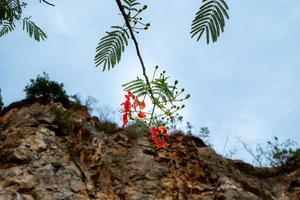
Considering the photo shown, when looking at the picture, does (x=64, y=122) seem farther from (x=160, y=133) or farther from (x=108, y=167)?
(x=160, y=133)

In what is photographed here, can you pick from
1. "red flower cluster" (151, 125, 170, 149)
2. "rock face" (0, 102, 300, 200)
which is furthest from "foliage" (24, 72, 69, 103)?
"red flower cluster" (151, 125, 170, 149)

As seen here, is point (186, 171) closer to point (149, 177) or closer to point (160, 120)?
point (149, 177)

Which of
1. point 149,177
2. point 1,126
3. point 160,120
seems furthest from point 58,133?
point 160,120

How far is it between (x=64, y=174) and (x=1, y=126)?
184 cm

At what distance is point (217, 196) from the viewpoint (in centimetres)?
685

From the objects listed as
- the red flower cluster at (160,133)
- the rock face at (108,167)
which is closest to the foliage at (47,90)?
the rock face at (108,167)

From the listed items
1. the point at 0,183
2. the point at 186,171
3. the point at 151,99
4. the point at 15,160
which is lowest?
the point at 151,99

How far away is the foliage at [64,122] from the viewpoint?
7.34 metres

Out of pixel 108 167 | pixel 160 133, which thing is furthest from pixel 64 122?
pixel 160 133

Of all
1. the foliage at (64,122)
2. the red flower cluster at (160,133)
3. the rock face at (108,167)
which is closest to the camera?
the red flower cluster at (160,133)

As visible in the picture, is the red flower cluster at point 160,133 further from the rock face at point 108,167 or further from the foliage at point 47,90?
the foliage at point 47,90

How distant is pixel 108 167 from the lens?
711 cm

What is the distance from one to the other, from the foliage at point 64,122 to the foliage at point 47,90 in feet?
3.83

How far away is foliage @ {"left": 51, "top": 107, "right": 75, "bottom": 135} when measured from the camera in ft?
24.1
